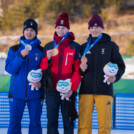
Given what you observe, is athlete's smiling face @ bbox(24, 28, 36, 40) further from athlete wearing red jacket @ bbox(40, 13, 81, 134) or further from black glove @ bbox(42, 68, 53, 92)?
black glove @ bbox(42, 68, 53, 92)

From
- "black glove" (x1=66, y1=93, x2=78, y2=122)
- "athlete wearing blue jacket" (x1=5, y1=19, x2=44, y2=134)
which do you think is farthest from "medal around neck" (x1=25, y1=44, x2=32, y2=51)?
"black glove" (x1=66, y1=93, x2=78, y2=122)

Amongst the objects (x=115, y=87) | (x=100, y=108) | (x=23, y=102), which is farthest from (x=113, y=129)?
(x=23, y=102)

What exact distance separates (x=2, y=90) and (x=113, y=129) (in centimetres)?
254

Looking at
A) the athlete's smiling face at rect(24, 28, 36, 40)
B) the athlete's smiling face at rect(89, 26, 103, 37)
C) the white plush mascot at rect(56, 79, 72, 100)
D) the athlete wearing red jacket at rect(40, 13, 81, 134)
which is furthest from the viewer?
the athlete's smiling face at rect(24, 28, 36, 40)

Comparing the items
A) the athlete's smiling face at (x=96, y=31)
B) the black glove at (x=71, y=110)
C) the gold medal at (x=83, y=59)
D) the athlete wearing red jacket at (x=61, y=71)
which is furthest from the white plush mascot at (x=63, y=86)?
the athlete's smiling face at (x=96, y=31)

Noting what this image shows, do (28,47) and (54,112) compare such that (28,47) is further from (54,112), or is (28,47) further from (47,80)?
(54,112)

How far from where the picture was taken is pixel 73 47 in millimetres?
3037

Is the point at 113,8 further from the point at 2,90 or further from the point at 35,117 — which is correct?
the point at 35,117

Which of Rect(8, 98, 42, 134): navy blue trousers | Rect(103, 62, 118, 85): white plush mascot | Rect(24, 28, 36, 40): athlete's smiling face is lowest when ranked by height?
Rect(8, 98, 42, 134): navy blue trousers

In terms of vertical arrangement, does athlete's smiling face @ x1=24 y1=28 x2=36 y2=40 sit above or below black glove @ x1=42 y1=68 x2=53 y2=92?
above

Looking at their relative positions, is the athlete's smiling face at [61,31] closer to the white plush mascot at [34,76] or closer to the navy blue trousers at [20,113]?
the white plush mascot at [34,76]

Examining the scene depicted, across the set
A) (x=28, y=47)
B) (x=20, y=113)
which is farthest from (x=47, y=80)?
(x=20, y=113)

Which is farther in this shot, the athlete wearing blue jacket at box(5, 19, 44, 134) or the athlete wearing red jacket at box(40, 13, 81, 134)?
the athlete wearing blue jacket at box(5, 19, 44, 134)

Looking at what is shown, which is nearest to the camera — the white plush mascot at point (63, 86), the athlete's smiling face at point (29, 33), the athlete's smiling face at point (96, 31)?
the white plush mascot at point (63, 86)
